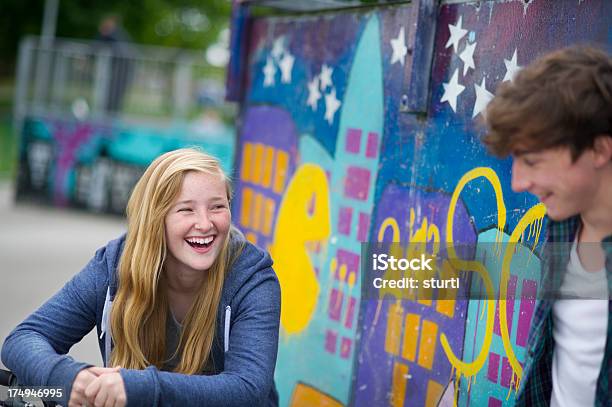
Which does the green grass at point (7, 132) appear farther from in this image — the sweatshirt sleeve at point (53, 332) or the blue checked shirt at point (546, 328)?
the blue checked shirt at point (546, 328)

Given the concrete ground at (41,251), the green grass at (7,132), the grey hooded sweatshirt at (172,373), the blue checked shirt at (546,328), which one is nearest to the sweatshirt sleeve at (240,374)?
the grey hooded sweatshirt at (172,373)

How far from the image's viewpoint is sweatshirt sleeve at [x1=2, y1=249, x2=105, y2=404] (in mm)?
2639

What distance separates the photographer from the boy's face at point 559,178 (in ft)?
6.28

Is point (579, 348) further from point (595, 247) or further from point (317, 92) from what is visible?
point (317, 92)

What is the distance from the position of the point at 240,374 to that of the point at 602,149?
3.91ft

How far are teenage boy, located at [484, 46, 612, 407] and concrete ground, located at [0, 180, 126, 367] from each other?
3.98 metres

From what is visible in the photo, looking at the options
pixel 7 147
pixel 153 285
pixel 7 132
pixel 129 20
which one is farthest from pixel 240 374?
pixel 129 20

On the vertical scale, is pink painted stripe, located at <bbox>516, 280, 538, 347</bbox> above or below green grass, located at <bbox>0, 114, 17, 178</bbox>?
above

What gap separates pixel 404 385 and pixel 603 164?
1.48 m

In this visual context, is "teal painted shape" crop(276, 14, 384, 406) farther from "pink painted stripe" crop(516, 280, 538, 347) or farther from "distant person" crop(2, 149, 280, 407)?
"pink painted stripe" crop(516, 280, 538, 347)

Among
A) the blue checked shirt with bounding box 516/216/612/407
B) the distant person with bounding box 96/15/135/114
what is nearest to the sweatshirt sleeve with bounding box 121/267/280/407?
the blue checked shirt with bounding box 516/216/612/407

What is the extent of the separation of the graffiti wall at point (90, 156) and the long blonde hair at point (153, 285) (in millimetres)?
9065

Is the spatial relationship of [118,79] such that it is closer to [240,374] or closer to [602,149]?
[240,374]

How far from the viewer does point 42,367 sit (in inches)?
104
